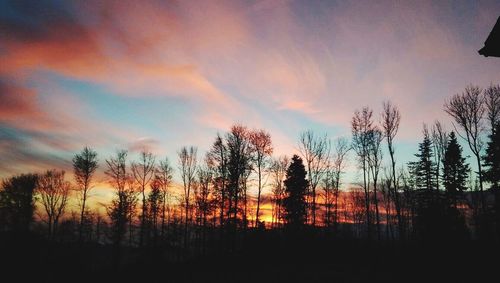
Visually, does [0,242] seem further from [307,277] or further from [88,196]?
[307,277]

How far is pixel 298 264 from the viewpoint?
2253 cm

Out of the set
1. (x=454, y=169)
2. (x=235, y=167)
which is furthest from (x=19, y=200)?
(x=454, y=169)

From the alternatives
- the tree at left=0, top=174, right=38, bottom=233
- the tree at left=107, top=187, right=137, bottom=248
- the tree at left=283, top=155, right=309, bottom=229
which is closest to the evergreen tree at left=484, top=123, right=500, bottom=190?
the tree at left=283, top=155, right=309, bottom=229

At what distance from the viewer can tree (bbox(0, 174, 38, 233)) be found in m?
52.4

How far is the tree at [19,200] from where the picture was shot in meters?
52.4

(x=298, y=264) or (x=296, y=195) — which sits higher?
(x=296, y=195)

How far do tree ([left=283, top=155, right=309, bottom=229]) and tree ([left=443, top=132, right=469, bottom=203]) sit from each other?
2040 cm

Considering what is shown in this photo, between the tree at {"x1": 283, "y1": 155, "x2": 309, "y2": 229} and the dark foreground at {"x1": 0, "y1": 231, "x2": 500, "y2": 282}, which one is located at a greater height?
the tree at {"x1": 283, "y1": 155, "x2": 309, "y2": 229}

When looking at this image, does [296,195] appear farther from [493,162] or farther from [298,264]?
[493,162]

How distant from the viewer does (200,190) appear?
45.8 m

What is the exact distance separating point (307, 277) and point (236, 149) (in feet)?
70.0

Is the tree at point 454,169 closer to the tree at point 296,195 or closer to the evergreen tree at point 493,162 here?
the evergreen tree at point 493,162

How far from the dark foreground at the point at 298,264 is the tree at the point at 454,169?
20909 millimetres

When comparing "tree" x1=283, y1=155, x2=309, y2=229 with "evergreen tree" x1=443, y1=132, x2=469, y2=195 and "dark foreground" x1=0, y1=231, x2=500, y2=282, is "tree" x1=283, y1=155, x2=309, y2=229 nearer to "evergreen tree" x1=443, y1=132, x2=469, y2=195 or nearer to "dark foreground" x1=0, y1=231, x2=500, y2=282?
"dark foreground" x1=0, y1=231, x2=500, y2=282
